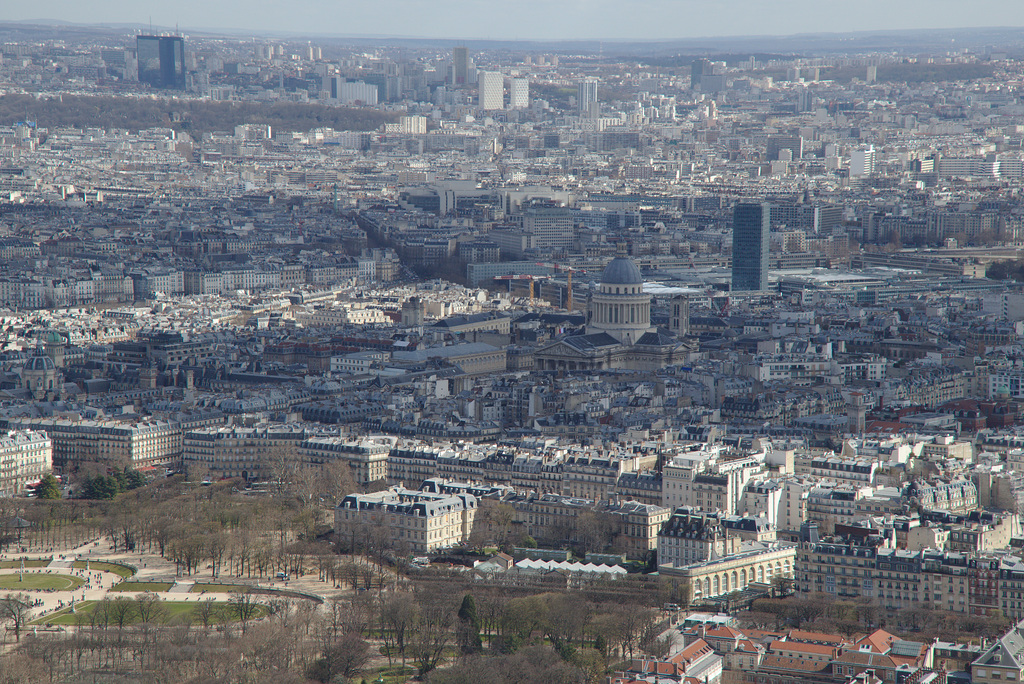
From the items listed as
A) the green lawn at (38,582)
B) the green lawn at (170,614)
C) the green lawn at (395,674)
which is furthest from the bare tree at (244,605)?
the green lawn at (38,582)

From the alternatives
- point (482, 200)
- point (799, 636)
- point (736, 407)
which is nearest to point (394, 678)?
point (799, 636)

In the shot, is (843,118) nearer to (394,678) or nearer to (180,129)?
(180,129)

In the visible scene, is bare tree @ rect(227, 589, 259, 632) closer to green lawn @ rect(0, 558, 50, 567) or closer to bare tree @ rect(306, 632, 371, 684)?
bare tree @ rect(306, 632, 371, 684)

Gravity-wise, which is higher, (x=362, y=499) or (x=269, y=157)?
(x=362, y=499)

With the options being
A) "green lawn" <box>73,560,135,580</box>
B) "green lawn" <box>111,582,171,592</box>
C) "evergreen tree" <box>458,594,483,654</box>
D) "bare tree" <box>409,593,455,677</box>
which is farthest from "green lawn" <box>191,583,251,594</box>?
"evergreen tree" <box>458,594,483,654</box>

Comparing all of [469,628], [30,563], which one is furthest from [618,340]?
[469,628]

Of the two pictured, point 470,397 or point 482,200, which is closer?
point 470,397
